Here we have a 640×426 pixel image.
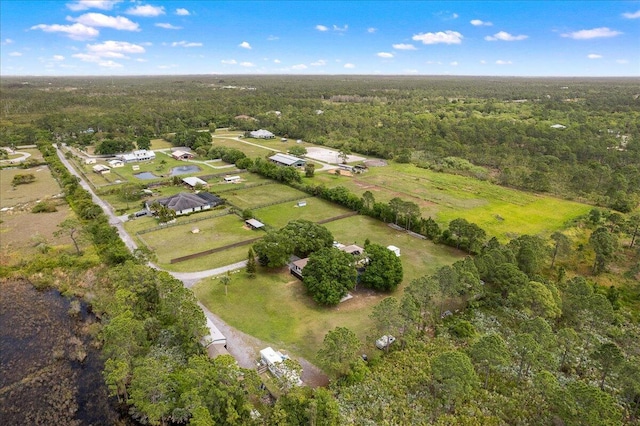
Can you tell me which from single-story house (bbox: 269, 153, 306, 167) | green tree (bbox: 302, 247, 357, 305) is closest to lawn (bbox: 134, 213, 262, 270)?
green tree (bbox: 302, 247, 357, 305)

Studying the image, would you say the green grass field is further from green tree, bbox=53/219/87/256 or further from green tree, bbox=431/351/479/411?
green tree, bbox=53/219/87/256

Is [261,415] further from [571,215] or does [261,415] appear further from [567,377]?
[571,215]

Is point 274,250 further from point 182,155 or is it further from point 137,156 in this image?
point 137,156

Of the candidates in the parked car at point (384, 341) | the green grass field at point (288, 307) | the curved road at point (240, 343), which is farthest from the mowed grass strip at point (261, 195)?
the parked car at point (384, 341)

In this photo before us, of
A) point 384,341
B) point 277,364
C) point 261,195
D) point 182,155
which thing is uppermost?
point 182,155

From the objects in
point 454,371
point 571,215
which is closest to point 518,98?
point 571,215

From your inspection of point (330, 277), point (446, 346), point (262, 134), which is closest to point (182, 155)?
point (262, 134)
